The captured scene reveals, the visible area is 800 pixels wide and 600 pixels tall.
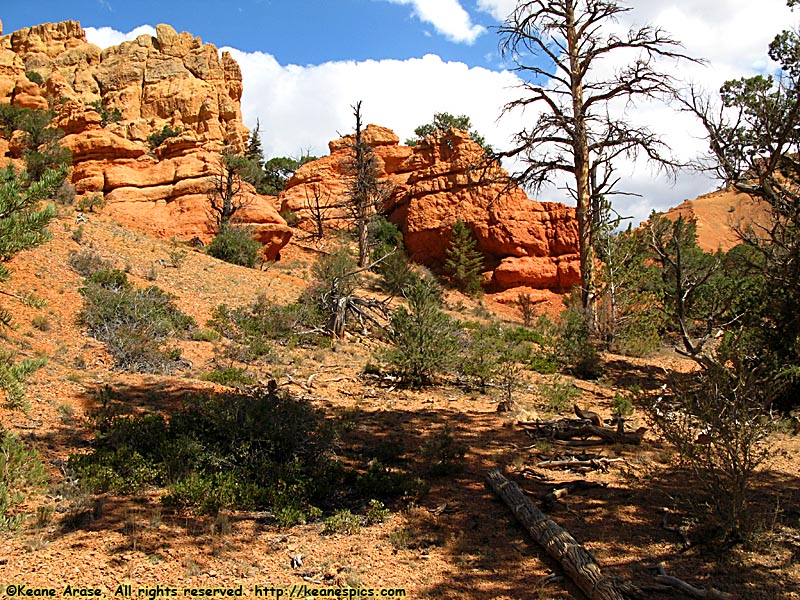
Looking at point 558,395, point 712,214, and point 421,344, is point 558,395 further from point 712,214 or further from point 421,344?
point 712,214

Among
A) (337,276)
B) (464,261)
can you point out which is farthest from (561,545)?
(464,261)

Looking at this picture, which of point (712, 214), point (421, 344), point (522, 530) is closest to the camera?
point (522, 530)

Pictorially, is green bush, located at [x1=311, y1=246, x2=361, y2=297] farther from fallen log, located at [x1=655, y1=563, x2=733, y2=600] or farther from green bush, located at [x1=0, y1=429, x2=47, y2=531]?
fallen log, located at [x1=655, y1=563, x2=733, y2=600]

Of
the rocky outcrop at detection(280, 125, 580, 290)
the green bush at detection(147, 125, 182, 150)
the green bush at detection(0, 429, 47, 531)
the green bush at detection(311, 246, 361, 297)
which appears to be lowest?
the green bush at detection(0, 429, 47, 531)

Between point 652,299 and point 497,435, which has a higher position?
point 652,299

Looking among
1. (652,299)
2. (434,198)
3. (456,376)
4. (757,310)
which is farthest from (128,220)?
(757,310)

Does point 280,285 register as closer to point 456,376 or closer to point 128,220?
point 456,376

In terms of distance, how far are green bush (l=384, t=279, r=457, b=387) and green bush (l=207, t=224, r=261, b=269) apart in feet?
37.6

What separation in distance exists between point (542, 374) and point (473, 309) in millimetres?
11302

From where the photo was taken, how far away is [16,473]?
4.45 metres

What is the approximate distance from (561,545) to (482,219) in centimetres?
2430

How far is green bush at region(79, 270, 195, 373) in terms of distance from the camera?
9211 mm

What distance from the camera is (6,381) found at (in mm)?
3936

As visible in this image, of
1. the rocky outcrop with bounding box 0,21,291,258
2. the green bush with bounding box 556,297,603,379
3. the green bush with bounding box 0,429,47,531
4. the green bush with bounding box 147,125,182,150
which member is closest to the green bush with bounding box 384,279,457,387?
the green bush with bounding box 556,297,603,379
